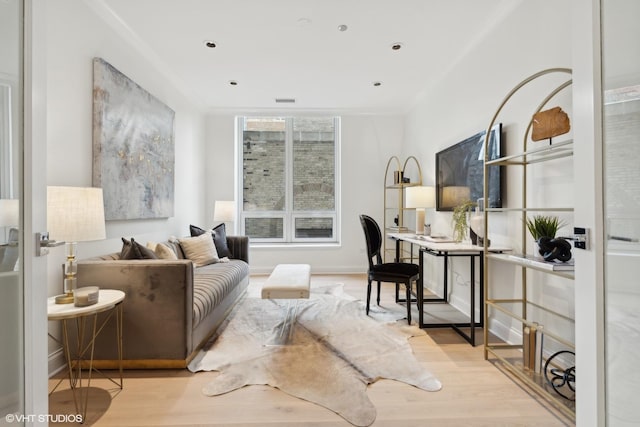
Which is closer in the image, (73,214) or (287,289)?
(73,214)

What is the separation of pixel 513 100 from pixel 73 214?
3.18m

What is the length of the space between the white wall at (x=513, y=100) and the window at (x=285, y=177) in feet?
7.32

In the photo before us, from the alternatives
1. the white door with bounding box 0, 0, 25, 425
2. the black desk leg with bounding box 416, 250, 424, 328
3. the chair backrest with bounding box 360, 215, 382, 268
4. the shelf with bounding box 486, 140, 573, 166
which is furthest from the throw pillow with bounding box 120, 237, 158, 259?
the shelf with bounding box 486, 140, 573, 166

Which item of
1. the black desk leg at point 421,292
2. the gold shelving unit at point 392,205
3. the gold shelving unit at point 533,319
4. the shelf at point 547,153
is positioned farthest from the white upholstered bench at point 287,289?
the gold shelving unit at point 392,205

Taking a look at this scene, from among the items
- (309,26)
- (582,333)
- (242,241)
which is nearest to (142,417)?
(582,333)

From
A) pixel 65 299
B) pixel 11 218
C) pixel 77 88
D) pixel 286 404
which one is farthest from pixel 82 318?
pixel 77 88

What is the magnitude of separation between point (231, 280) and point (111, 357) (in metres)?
1.15

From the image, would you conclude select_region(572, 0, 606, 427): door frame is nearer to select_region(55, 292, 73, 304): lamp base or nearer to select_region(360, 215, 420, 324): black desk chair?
select_region(360, 215, 420, 324): black desk chair

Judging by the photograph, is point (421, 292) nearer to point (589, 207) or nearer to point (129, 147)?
point (589, 207)

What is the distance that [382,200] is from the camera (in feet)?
17.2

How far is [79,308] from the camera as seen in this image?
158 centimetres

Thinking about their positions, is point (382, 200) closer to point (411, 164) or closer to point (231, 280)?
point (411, 164)

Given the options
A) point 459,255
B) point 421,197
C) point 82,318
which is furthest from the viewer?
point 421,197

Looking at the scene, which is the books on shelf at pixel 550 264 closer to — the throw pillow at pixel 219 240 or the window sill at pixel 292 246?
the throw pillow at pixel 219 240
